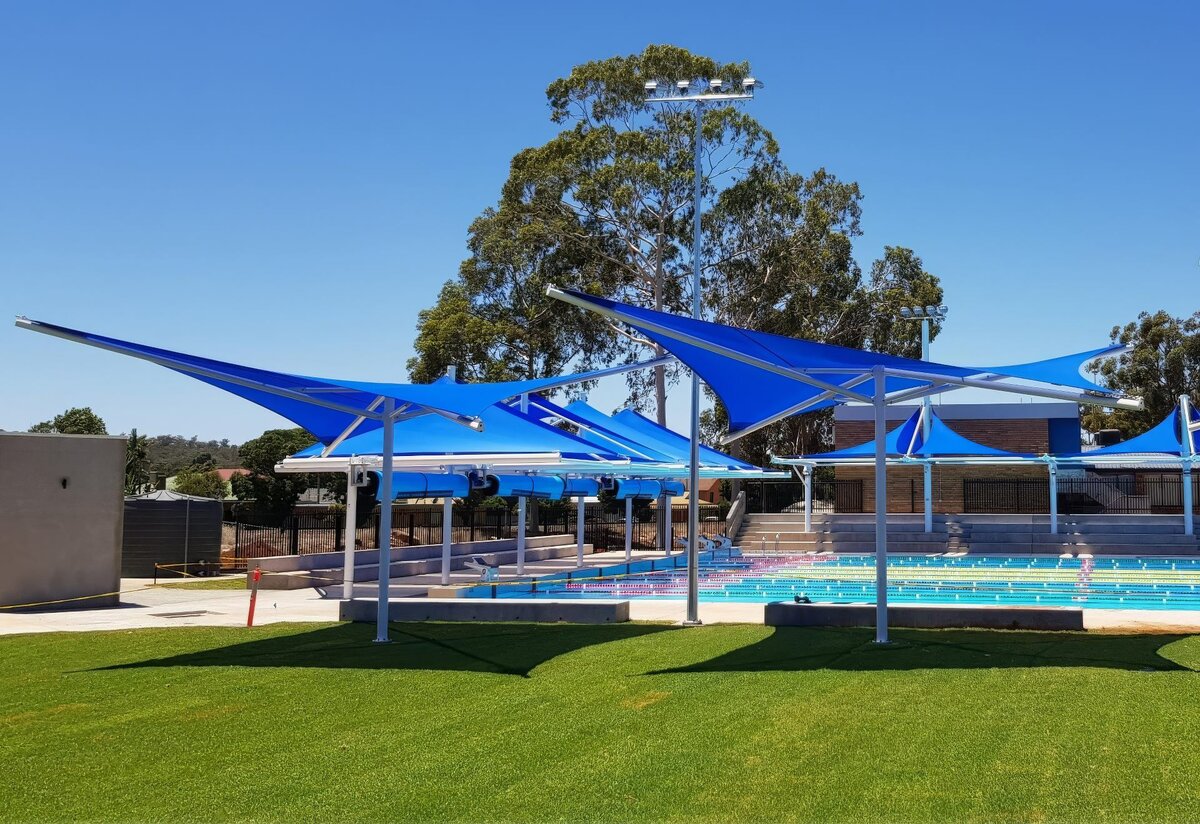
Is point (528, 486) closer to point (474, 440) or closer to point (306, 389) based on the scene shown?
point (474, 440)

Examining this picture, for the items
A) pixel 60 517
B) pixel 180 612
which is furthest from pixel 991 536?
pixel 60 517

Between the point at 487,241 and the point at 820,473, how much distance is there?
67.3 feet

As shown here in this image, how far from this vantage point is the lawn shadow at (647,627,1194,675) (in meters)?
10.3

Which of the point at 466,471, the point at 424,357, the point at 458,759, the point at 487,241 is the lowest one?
the point at 458,759

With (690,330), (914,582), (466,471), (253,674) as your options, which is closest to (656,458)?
(466,471)

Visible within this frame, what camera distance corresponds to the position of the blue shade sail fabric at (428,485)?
66.4 feet

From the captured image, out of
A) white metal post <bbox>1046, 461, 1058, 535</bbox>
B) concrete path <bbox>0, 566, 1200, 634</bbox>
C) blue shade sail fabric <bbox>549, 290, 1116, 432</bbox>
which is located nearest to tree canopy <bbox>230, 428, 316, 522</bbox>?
concrete path <bbox>0, 566, 1200, 634</bbox>

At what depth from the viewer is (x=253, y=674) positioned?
10508mm

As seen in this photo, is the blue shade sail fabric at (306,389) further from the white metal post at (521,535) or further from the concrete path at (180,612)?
the white metal post at (521,535)

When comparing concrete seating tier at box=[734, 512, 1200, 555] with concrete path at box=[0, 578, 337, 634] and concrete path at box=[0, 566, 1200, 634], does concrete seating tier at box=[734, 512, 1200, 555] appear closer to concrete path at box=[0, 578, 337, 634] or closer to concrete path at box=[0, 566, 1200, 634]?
concrete path at box=[0, 566, 1200, 634]

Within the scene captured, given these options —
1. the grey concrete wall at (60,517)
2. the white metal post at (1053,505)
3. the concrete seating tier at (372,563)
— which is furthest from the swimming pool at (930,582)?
the grey concrete wall at (60,517)

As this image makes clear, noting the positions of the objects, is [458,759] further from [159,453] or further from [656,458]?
[159,453]

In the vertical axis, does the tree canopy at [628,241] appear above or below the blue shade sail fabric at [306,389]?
above

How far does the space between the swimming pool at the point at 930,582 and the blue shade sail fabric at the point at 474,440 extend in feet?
8.61
